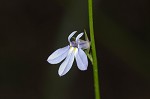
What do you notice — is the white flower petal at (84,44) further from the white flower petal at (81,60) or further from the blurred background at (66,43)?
the blurred background at (66,43)

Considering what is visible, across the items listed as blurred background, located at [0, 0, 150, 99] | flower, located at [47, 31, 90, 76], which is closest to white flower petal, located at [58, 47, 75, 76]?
flower, located at [47, 31, 90, 76]

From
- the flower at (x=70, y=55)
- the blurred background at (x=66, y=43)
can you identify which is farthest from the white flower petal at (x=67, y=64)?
the blurred background at (x=66, y=43)

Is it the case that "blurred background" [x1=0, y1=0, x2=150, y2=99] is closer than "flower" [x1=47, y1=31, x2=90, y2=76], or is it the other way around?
"flower" [x1=47, y1=31, x2=90, y2=76]

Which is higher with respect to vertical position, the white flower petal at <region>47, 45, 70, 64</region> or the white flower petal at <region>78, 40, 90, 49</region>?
the white flower petal at <region>78, 40, 90, 49</region>

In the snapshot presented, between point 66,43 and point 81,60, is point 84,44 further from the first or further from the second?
point 66,43

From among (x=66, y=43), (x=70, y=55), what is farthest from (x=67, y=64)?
(x=66, y=43)

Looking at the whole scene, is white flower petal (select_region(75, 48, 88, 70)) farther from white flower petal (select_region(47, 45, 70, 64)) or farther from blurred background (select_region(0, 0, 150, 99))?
blurred background (select_region(0, 0, 150, 99))
